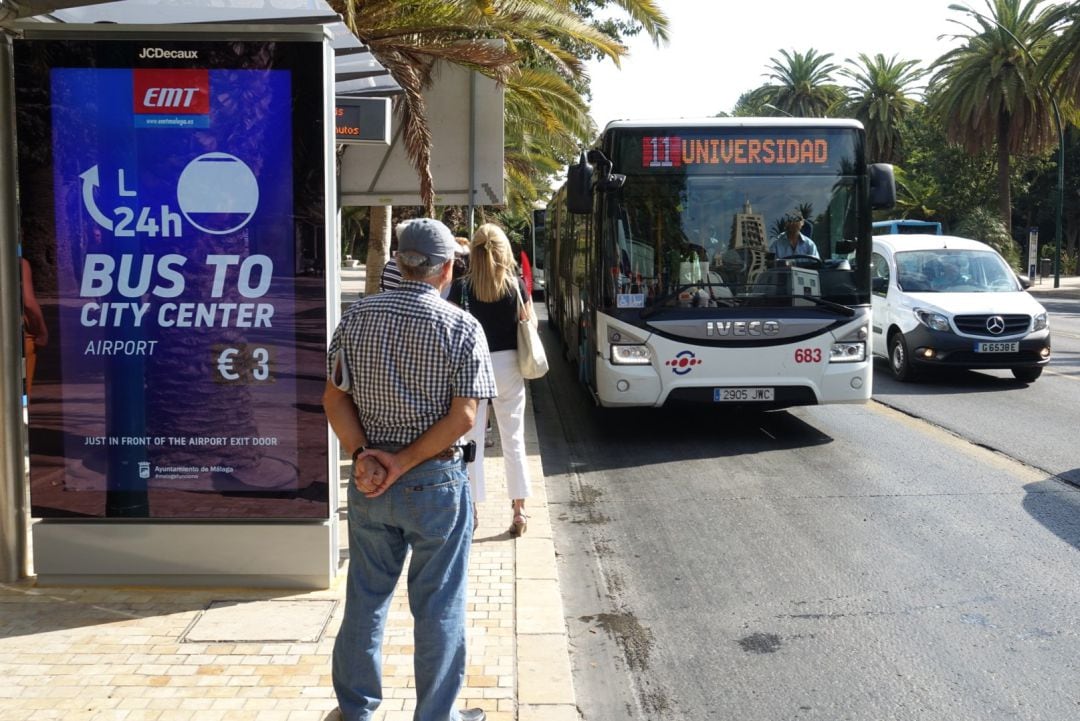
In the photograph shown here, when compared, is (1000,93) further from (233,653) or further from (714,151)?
(233,653)

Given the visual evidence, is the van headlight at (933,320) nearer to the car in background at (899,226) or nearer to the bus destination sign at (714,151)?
the bus destination sign at (714,151)

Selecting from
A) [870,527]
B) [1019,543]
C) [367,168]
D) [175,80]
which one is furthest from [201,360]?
[367,168]

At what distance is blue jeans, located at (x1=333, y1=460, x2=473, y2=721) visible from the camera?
3742 mm

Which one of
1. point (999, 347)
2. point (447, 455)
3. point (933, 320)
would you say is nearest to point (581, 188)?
point (447, 455)

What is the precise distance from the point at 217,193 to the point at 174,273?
44 cm

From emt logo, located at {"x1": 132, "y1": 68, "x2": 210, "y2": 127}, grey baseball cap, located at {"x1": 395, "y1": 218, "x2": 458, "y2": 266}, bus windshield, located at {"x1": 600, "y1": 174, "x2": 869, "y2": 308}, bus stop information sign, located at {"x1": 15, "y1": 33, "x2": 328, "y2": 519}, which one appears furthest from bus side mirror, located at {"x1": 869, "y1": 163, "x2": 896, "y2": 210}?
grey baseball cap, located at {"x1": 395, "y1": 218, "x2": 458, "y2": 266}

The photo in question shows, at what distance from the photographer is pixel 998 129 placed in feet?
155

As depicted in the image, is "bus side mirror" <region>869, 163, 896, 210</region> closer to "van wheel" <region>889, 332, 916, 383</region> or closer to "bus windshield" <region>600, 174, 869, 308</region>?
"bus windshield" <region>600, 174, 869, 308</region>

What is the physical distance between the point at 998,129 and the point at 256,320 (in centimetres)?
4777

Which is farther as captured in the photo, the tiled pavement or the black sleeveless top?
the black sleeveless top

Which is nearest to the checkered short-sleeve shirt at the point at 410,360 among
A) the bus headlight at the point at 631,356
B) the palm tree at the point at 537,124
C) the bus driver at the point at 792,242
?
the bus headlight at the point at 631,356

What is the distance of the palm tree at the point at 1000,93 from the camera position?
45438 mm

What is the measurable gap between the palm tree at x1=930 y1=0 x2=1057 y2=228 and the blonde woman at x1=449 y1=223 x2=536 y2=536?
4344 centimetres

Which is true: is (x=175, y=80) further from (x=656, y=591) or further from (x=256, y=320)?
(x=656, y=591)
